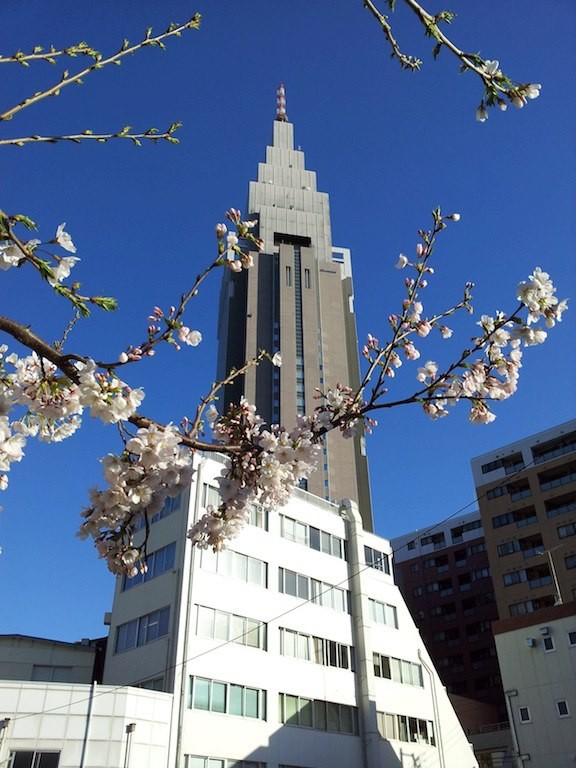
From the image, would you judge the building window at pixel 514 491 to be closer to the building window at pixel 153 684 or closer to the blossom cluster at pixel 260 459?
the building window at pixel 153 684

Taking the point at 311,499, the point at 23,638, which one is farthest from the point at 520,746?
the point at 23,638

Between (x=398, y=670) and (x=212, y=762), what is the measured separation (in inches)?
464

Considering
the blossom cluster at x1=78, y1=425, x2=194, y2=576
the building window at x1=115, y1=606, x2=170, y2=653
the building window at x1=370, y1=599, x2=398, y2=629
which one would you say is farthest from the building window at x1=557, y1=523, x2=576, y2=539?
the blossom cluster at x1=78, y1=425, x2=194, y2=576

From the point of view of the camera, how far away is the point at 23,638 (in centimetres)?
2327

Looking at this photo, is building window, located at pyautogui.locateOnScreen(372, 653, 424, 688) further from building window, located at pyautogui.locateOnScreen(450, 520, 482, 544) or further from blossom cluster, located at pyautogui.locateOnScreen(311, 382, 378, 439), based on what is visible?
building window, located at pyautogui.locateOnScreen(450, 520, 482, 544)

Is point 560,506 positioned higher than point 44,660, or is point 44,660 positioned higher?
point 560,506

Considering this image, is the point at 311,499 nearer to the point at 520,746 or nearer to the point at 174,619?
the point at 174,619

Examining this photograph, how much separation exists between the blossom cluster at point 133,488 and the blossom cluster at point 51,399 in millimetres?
360

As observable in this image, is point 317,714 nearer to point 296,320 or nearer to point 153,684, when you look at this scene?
point 153,684

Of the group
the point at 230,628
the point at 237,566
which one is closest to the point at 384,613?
the point at 237,566

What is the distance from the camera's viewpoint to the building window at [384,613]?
98.7ft

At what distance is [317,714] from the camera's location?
25172 millimetres

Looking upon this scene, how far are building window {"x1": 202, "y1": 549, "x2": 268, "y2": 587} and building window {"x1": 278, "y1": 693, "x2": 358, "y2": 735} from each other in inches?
173

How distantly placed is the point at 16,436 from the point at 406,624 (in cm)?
3081
